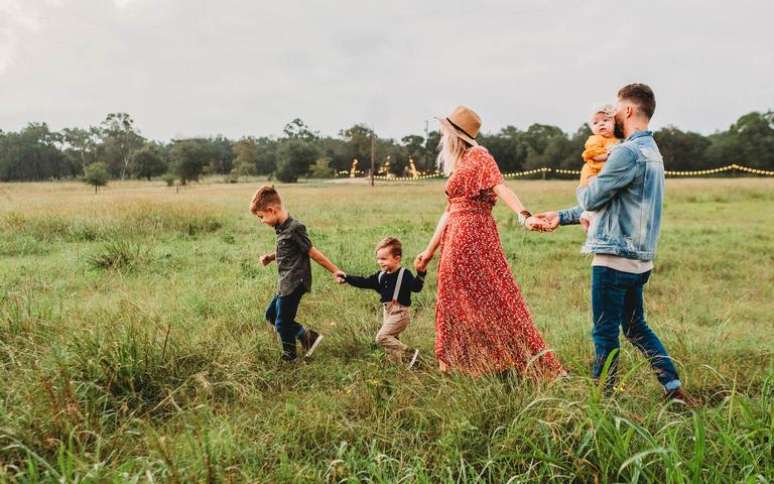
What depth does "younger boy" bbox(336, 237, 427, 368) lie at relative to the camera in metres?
4.31

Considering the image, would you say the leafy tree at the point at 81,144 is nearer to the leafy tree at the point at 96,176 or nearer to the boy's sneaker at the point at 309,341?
the leafy tree at the point at 96,176

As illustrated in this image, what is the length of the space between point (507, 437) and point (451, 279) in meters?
1.49

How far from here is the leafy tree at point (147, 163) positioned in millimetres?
82312

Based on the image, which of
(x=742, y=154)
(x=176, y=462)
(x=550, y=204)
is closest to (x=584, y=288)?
(x=176, y=462)

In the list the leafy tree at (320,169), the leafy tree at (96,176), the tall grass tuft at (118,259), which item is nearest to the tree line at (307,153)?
the leafy tree at (320,169)

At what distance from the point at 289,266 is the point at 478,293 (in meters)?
1.59

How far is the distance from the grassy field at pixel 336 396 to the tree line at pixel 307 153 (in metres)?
59.5

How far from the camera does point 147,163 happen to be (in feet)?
270

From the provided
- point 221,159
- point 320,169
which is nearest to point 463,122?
point 320,169

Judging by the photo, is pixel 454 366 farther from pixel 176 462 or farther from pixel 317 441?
pixel 176 462

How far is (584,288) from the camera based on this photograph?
744 centimetres

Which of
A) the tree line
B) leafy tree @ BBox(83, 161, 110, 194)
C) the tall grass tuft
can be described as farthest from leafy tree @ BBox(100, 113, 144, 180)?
the tall grass tuft

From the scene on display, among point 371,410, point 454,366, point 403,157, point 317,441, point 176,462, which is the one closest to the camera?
point 176,462

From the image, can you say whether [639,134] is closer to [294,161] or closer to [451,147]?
[451,147]
